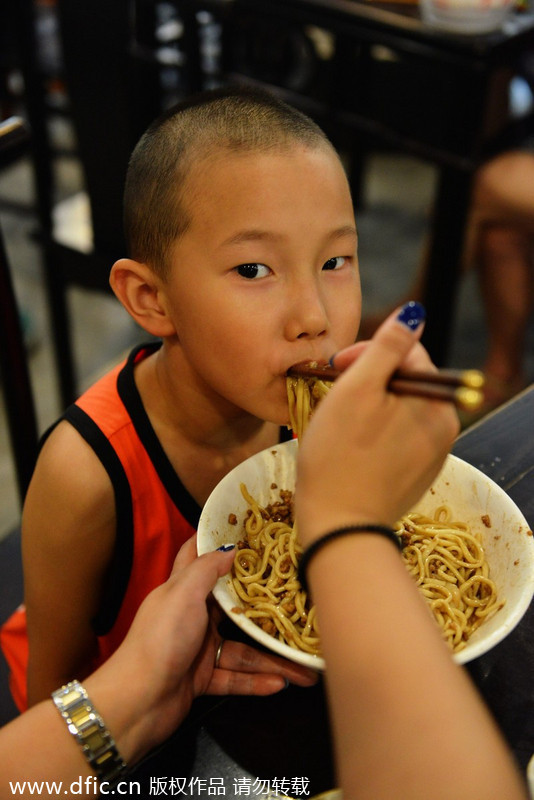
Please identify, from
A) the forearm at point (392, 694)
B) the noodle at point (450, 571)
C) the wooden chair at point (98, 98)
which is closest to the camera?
the forearm at point (392, 694)

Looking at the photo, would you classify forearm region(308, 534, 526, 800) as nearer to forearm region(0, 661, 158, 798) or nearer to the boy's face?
forearm region(0, 661, 158, 798)

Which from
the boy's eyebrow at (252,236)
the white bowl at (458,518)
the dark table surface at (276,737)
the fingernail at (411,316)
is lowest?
the dark table surface at (276,737)

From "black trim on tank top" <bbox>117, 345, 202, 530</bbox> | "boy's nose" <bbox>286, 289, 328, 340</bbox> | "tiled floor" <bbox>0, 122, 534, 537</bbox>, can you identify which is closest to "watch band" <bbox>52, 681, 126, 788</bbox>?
"black trim on tank top" <bbox>117, 345, 202, 530</bbox>

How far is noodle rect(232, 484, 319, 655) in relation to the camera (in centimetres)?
124

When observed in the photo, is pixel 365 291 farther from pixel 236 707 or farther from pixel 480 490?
pixel 236 707

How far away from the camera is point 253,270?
51.2 inches

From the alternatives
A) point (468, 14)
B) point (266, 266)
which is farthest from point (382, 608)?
point (468, 14)

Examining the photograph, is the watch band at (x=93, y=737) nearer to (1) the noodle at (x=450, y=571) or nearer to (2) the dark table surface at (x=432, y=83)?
(1) the noodle at (x=450, y=571)

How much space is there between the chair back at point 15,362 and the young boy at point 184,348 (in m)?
0.37

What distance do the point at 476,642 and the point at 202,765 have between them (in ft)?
1.43

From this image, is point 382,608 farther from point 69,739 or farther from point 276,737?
point 69,739

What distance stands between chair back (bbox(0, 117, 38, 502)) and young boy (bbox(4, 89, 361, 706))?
1.22 ft

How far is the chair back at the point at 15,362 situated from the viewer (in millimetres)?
1719

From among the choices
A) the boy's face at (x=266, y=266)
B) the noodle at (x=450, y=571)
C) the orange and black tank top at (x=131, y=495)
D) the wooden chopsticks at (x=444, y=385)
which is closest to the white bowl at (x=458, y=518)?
the noodle at (x=450, y=571)
